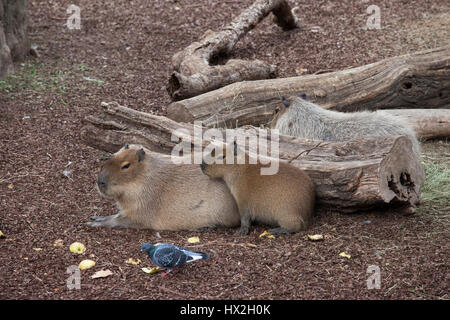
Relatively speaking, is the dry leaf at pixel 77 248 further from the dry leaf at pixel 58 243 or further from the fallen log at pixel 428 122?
the fallen log at pixel 428 122

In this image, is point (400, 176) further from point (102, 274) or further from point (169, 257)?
point (102, 274)

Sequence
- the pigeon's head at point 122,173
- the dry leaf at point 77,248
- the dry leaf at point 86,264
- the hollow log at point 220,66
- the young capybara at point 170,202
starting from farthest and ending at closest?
the hollow log at point 220,66, the young capybara at point 170,202, the pigeon's head at point 122,173, the dry leaf at point 77,248, the dry leaf at point 86,264

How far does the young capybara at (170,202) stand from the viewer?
4.77 m

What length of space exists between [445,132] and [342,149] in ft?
8.50

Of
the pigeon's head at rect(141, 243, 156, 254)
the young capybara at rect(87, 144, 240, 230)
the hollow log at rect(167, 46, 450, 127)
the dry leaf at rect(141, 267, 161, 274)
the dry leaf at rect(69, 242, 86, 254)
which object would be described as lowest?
the dry leaf at rect(141, 267, 161, 274)

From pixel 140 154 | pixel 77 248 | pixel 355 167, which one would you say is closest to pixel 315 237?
pixel 355 167

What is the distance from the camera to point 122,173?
4664 mm

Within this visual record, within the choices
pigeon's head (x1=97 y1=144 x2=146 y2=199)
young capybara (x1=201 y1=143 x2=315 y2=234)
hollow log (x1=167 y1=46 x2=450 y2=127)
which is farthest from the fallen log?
pigeon's head (x1=97 y1=144 x2=146 y2=199)

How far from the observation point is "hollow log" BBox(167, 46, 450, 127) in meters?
6.90

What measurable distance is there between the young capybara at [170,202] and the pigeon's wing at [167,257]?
0.99m

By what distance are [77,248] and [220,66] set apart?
4.16 metres

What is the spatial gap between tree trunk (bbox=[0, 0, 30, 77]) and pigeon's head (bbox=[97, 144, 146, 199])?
173 inches

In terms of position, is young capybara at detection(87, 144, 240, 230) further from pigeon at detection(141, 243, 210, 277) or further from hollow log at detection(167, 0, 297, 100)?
hollow log at detection(167, 0, 297, 100)

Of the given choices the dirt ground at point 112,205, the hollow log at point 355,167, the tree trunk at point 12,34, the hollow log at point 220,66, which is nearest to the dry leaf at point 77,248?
the dirt ground at point 112,205
